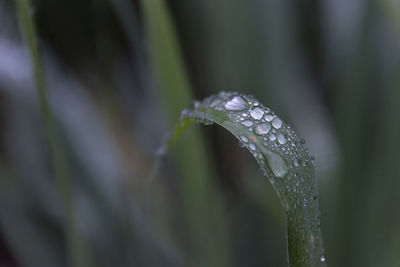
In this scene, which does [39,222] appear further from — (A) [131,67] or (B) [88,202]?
(A) [131,67]

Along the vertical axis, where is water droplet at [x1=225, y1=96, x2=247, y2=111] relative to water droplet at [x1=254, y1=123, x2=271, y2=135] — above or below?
above

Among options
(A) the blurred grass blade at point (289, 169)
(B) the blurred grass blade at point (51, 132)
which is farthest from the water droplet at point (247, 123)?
(B) the blurred grass blade at point (51, 132)

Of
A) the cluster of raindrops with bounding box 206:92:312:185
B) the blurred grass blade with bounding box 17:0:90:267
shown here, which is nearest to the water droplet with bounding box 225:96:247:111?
the cluster of raindrops with bounding box 206:92:312:185

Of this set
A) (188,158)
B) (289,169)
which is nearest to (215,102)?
(289,169)

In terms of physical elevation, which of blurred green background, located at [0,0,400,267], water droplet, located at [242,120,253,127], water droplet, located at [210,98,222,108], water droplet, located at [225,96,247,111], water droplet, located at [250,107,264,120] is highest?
water droplet, located at [225,96,247,111]

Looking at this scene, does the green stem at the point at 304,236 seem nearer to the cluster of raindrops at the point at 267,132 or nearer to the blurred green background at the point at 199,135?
the cluster of raindrops at the point at 267,132

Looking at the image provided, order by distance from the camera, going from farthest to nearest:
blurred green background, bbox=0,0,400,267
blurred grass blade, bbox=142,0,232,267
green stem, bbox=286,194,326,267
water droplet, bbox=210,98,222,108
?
blurred green background, bbox=0,0,400,267 < blurred grass blade, bbox=142,0,232,267 < water droplet, bbox=210,98,222,108 < green stem, bbox=286,194,326,267

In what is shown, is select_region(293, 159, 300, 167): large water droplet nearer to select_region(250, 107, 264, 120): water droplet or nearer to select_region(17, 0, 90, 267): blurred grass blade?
select_region(250, 107, 264, 120): water droplet

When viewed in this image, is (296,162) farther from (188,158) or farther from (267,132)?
(188,158)
